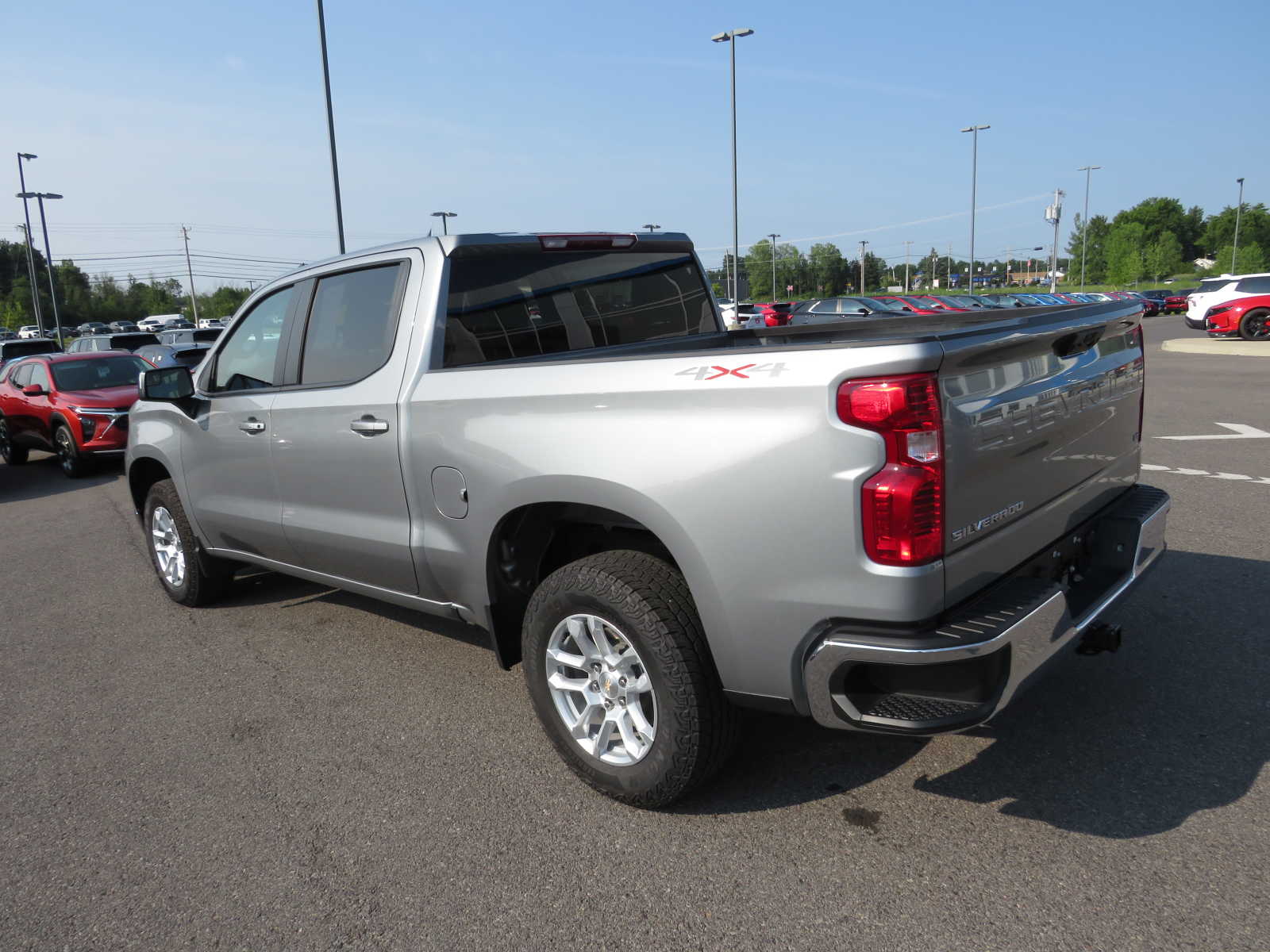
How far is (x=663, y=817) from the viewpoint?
304 cm

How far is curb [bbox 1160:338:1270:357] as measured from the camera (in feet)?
66.0

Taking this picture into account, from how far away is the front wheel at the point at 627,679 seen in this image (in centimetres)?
281

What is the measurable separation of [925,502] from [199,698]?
344cm

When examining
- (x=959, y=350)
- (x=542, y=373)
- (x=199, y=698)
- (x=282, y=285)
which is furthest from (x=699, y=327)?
(x=199, y=698)

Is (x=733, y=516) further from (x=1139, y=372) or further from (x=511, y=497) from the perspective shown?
(x=1139, y=372)

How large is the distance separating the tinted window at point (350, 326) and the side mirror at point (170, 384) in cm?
105

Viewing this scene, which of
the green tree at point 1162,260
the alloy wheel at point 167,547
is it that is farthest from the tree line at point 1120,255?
the alloy wheel at point 167,547

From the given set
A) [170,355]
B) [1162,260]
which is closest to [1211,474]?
[170,355]

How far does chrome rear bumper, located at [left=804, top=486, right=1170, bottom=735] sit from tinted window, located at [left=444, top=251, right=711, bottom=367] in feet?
6.34

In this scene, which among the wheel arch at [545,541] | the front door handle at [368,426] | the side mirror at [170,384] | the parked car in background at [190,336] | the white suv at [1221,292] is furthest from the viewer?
the white suv at [1221,292]

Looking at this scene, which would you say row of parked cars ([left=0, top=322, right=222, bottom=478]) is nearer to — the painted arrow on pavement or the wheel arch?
the wheel arch

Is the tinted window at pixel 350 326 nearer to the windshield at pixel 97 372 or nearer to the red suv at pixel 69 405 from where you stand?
the red suv at pixel 69 405

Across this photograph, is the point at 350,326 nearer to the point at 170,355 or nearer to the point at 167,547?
the point at 167,547

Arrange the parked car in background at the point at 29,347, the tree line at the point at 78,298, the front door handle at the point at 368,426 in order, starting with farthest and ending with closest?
1. the tree line at the point at 78,298
2. the parked car in background at the point at 29,347
3. the front door handle at the point at 368,426
